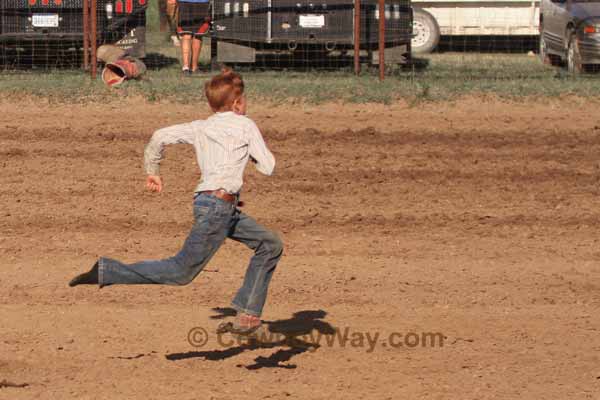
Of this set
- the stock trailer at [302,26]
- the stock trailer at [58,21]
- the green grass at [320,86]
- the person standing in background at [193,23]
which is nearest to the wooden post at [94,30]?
the green grass at [320,86]

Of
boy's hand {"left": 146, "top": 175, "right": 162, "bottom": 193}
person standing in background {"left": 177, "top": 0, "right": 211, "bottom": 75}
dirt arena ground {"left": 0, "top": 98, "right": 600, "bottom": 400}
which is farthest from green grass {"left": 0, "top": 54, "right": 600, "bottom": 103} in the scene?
boy's hand {"left": 146, "top": 175, "right": 162, "bottom": 193}

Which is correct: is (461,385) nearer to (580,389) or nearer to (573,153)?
(580,389)

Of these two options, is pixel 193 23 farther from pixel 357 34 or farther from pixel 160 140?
pixel 160 140

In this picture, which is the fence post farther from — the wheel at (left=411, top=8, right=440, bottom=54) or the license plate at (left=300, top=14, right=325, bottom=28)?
the wheel at (left=411, top=8, right=440, bottom=54)

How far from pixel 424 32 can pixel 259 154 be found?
49.1 feet

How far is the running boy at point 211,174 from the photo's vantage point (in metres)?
7.39

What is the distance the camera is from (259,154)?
292 inches

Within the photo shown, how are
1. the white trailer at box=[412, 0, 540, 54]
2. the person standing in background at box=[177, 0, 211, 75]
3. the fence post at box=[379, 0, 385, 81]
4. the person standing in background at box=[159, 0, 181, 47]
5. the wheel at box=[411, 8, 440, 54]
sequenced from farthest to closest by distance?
the white trailer at box=[412, 0, 540, 54] < the wheel at box=[411, 8, 440, 54] < the person standing in background at box=[159, 0, 181, 47] < the person standing in background at box=[177, 0, 211, 75] < the fence post at box=[379, 0, 385, 81]

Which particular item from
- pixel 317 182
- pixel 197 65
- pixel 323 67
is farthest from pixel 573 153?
pixel 197 65

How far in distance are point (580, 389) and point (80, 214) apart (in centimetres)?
643

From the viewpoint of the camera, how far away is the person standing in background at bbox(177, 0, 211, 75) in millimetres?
17719

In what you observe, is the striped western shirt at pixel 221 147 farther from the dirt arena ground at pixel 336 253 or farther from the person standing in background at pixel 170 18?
the person standing in background at pixel 170 18

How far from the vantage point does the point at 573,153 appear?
47.1 ft

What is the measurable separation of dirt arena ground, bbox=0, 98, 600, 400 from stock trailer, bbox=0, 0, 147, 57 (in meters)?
2.29
